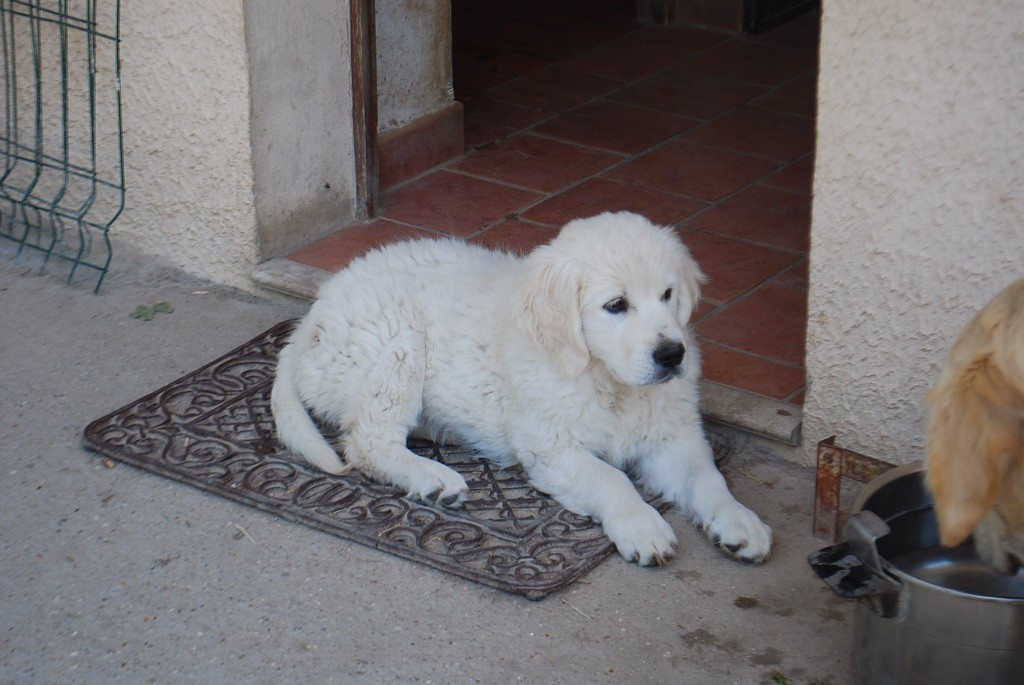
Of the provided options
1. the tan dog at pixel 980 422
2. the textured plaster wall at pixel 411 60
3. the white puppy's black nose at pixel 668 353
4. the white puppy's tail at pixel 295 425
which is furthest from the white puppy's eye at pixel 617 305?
the textured plaster wall at pixel 411 60

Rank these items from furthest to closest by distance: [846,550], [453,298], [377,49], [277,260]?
1. [377,49]
2. [277,260]
3. [453,298]
4. [846,550]

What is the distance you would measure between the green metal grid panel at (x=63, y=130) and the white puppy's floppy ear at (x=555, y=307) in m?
2.09

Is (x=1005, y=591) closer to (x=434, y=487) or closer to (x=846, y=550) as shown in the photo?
(x=846, y=550)

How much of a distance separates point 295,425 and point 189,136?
60.6 inches

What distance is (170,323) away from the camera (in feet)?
13.9

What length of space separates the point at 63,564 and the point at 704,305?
Answer: 216cm

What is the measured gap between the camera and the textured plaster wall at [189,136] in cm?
420

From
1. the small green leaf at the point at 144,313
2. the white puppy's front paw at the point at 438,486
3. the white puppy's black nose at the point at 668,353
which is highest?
the white puppy's black nose at the point at 668,353

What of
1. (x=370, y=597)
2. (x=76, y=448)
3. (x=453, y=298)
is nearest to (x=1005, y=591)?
(x=370, y=597)

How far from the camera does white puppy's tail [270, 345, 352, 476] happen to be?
3293mm

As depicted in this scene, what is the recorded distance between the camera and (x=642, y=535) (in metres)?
2.97

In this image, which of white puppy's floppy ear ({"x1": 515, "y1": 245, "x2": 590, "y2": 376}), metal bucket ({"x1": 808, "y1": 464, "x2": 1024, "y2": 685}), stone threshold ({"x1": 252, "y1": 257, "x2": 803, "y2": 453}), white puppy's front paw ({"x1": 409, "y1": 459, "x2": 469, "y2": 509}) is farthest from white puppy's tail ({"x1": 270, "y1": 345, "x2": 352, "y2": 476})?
metal bucket ({"x1": 808, "y1": 464, "x2": 1024, "y2": 685})

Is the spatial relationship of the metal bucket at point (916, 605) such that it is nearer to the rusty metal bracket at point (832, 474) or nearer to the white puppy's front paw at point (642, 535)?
the rusty metal bracket at point (832, 474)

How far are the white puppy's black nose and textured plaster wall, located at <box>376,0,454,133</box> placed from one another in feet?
7.78
